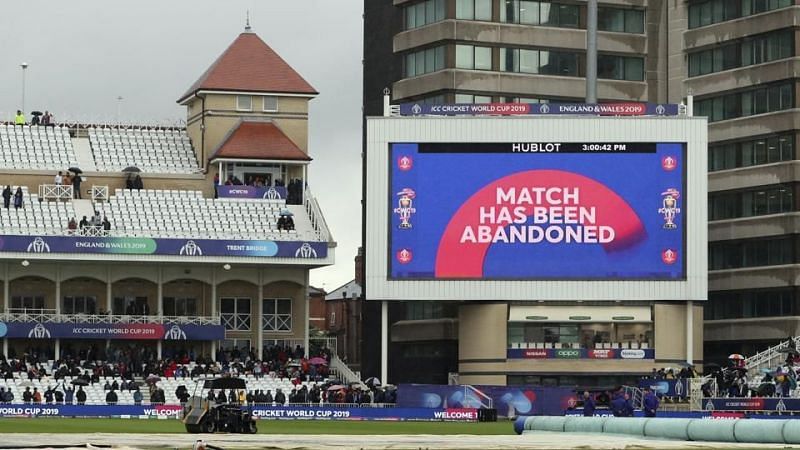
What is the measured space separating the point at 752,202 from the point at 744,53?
936 cm

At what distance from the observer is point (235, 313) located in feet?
388

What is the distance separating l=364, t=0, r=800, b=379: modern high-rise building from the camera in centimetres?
12206

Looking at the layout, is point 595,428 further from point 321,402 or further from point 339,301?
point 339,301

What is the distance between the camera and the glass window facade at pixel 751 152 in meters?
123

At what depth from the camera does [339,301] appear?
624ft

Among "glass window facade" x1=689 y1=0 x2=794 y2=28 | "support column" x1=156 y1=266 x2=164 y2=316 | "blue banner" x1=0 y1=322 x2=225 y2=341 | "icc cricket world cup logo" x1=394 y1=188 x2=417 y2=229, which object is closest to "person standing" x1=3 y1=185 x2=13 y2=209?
"blue banner" x1=0 y1=322 x2=225 y2=341

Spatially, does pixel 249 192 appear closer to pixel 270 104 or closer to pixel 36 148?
pixel 270 104

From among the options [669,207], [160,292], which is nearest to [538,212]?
[669,207]

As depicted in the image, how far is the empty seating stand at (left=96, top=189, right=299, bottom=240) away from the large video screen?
1258 cm

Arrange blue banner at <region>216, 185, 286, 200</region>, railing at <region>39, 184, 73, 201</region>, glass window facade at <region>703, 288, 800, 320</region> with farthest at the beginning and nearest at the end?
glass window facade at <region>703, 288, 800, 320</region>
blue banner at <region>216, 185, 286, 200</region>
railing at <region>39, 184, 73, 201</region>

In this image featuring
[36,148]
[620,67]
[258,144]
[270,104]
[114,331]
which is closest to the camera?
[114,331]

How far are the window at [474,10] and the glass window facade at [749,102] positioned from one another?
14.8 meters

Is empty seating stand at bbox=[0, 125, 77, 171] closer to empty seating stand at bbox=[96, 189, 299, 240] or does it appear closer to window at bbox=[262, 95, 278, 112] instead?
empty seating stand at bbox=[96, 189, 299, 240]

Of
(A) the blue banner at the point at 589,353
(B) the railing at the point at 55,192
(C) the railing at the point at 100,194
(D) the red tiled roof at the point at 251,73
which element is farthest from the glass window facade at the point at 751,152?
(B) the railing at the point at 55,192
